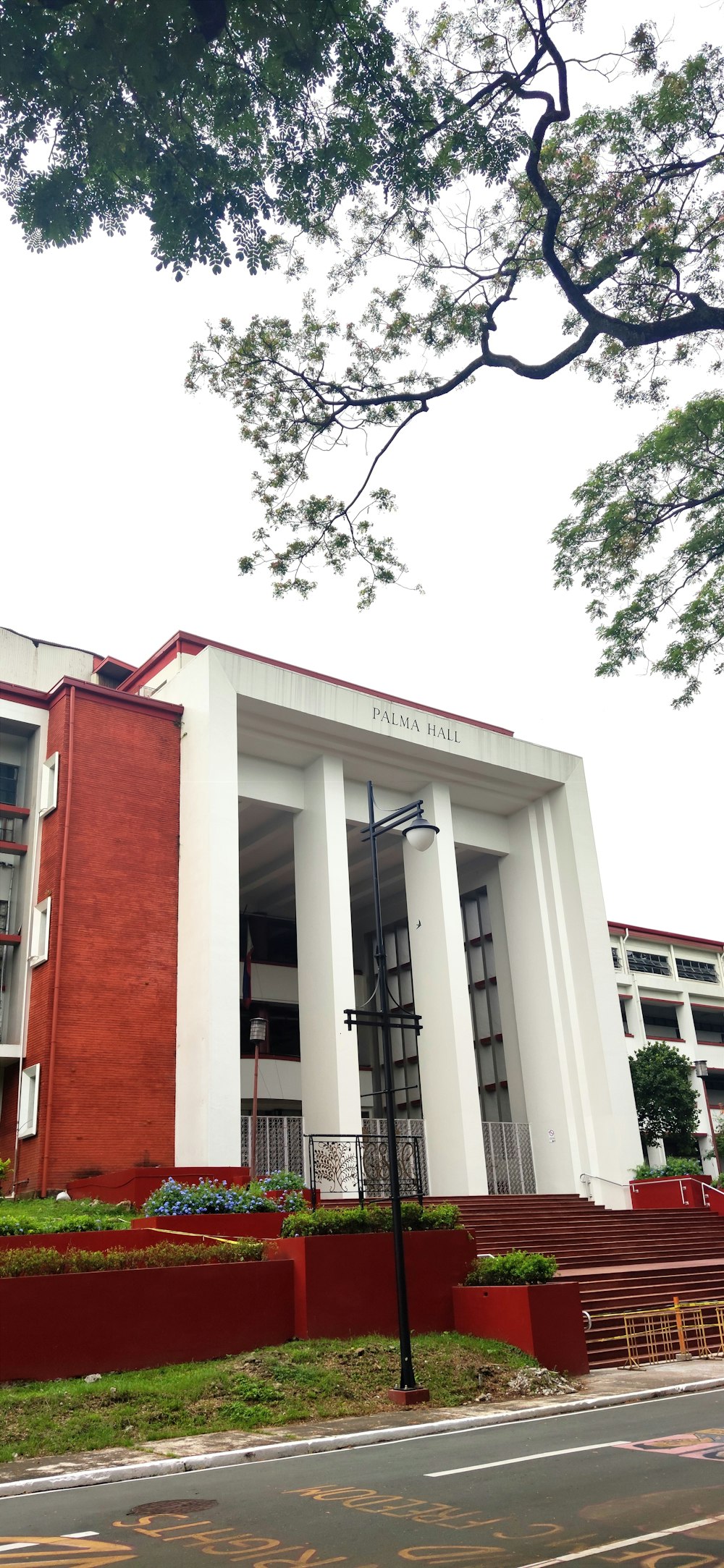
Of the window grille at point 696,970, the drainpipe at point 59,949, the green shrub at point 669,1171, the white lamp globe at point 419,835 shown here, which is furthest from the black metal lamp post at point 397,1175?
the window grille at point 696,970

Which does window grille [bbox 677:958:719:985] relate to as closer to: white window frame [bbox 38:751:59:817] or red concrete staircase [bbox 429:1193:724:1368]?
red concrete staircase [bbox 429:1193:724:1368]

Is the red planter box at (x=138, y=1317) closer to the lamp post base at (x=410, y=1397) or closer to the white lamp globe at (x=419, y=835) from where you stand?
the lamp post base at (x=410, y=1397)

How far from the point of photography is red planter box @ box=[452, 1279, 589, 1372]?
1241 cm

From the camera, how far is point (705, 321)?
25.4 feet

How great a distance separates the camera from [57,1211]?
1700 centimetres

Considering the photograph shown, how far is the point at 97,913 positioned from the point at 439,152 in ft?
54.7

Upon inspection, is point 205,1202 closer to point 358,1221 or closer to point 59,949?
point 358,1221

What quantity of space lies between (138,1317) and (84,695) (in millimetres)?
14576

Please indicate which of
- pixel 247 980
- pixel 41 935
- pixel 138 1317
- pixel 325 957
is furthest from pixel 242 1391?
pixel 247 980

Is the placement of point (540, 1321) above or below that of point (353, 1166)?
below

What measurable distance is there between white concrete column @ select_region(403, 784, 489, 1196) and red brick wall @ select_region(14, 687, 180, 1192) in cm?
624

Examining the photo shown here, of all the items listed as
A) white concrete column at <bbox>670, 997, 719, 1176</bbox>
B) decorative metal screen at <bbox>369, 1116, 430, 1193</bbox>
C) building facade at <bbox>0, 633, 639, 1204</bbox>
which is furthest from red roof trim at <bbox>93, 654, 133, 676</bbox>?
white concrete column at <bbox>670, 997, 719, 1176</bbox>

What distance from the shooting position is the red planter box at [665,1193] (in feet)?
82.9

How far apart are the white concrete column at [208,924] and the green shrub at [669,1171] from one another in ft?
35.1
